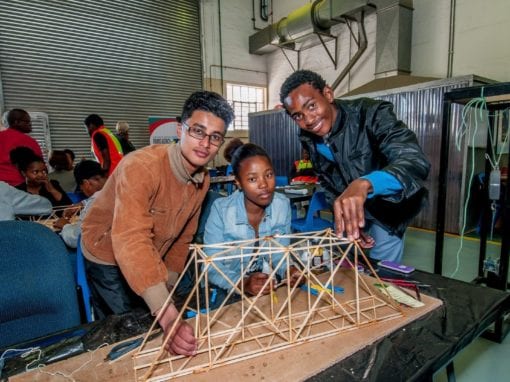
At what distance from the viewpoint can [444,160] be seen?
2.16 m

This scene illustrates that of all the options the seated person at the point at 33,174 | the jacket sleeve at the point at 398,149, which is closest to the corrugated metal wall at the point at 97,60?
the seated person at the point at 33,174

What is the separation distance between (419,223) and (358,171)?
3.90 metres

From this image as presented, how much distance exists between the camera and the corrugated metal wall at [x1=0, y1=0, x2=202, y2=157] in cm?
604

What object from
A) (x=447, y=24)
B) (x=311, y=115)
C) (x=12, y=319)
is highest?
(x=447, y=24)

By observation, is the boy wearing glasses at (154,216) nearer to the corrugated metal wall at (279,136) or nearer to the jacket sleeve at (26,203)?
the jacket sleeve at (26,203)

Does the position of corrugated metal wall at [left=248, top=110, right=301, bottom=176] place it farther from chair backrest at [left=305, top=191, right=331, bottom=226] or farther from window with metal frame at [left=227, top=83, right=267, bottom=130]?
chair backrest at [left=305, top=191, right=331, bottom=226]

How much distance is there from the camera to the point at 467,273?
3.10m

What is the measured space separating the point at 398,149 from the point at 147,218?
108 cm

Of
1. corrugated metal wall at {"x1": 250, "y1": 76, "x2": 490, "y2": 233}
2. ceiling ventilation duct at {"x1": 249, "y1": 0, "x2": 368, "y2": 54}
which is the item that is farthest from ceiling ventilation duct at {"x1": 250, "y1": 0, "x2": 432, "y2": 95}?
corrugated metal wall at {"x1": 250, "y1": 76, "x2": 490, "y2": 233}

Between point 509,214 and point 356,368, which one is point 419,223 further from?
point 356,368

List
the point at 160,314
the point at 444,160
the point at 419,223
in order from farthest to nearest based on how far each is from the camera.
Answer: the point at 419,223 → the point at 444,160 → the point at 160,314

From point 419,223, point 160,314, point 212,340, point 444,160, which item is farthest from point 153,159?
point 419,223

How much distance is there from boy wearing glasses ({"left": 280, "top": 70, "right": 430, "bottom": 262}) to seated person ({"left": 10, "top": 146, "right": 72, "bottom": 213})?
2.53 m

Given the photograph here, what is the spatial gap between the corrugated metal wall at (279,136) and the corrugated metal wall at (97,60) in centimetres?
201
